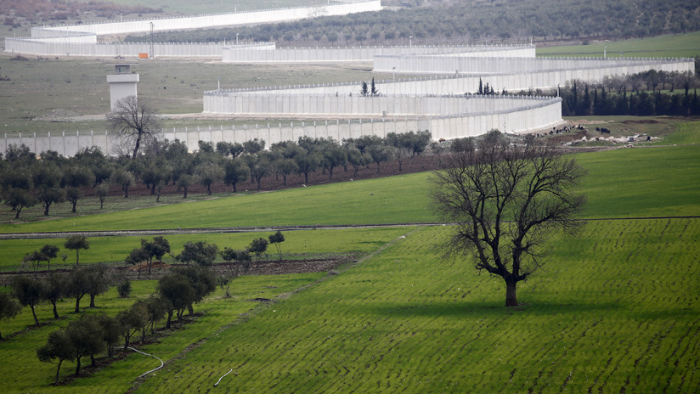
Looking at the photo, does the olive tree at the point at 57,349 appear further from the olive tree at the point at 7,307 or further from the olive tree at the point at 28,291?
the olive tree at the point at 28,291

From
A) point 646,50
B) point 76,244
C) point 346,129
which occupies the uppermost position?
point 646,50

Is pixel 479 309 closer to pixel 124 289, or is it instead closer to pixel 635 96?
pixel 124 289

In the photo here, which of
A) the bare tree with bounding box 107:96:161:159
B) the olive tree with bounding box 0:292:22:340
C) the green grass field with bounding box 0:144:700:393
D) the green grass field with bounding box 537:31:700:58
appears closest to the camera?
the green grass field with bounding box 0:144:700:393

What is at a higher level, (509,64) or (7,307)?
(509,64)

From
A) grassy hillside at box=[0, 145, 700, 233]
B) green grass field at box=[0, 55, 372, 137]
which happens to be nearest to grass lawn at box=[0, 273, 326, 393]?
grassy hillside at box=[0, 145, 700, 233]

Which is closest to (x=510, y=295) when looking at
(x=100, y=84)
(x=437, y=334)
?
(x=437, y=334)

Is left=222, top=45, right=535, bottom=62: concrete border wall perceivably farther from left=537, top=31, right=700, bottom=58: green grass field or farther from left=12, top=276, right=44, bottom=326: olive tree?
left=12, top=276, right=44, bottom=326: olive tree

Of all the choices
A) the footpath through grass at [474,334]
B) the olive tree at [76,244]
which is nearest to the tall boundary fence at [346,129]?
the olive tree at [76,244]
